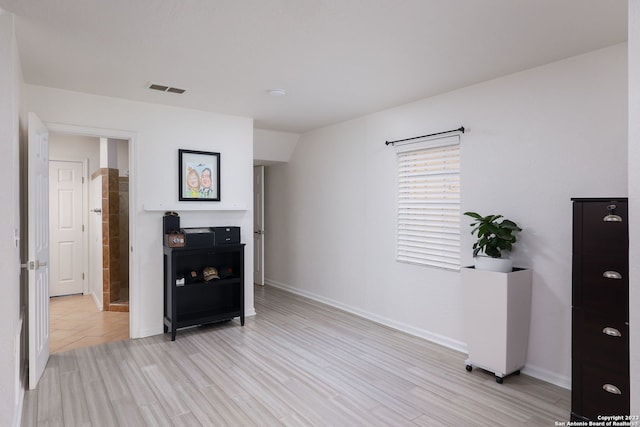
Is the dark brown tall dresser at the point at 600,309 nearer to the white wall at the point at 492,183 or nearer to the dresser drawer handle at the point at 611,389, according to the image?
the dresser drawer handle at the point at 611,389

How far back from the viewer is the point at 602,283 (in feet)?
7.72

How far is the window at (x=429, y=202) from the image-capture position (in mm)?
3758

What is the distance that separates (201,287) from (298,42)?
117 inches

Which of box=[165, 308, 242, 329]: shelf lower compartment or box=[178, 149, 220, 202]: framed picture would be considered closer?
box=[165, 308, 242, 329]: shelf lower compartment

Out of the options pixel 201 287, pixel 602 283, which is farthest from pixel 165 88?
pixel 602 283

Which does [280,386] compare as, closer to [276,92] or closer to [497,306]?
[497,306]

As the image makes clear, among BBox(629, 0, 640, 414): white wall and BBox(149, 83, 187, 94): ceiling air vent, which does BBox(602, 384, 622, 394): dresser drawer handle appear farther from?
BBox(149, 83, 187, 94): ceiling air vent

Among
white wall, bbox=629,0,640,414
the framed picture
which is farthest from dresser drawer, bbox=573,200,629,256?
the framed picture

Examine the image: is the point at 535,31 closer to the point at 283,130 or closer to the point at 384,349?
the point at 384,349

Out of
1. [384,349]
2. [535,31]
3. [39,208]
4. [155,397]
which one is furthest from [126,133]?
[535,31]

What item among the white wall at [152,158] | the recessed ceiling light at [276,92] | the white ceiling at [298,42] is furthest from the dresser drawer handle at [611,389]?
the white wall at [152,158]

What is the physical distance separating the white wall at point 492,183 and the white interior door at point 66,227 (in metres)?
3.58

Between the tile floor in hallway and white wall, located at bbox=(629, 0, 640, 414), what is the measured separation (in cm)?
417

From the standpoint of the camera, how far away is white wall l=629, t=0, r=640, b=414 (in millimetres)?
1501
